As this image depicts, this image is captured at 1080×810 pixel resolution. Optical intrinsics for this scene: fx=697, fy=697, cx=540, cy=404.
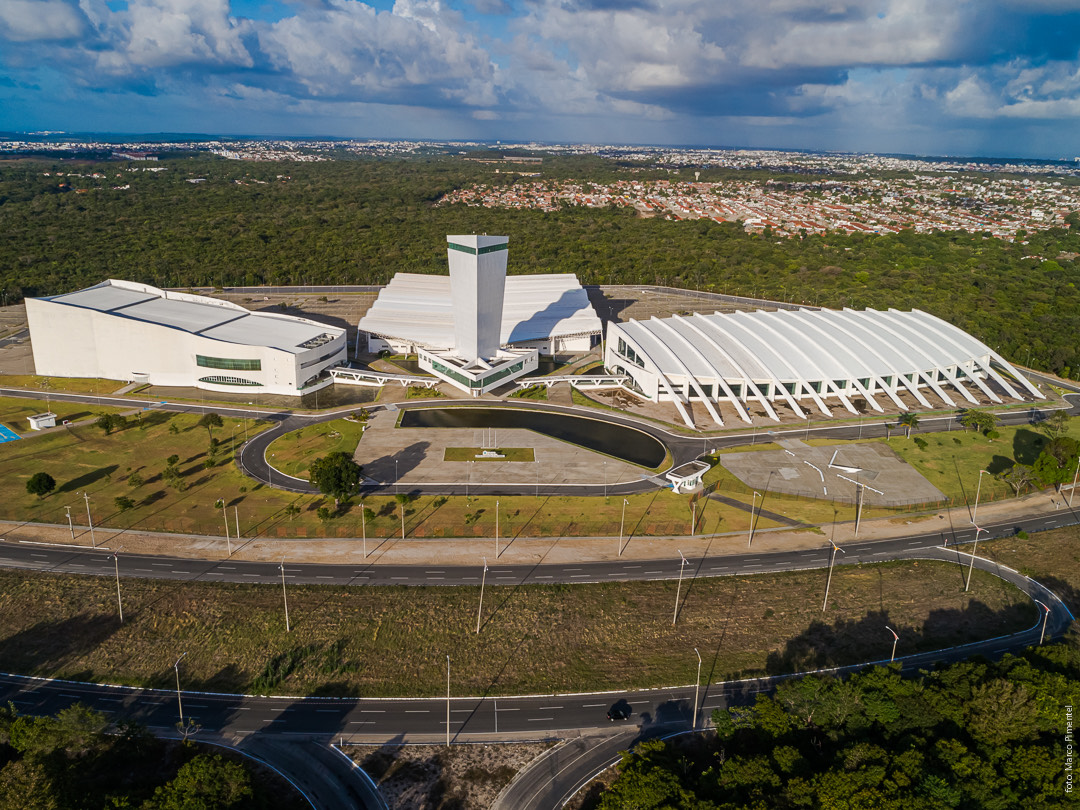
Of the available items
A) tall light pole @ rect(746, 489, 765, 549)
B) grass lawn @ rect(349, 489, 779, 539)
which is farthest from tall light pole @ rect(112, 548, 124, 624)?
tall light pole @ rect(746, 489, 765, 549)

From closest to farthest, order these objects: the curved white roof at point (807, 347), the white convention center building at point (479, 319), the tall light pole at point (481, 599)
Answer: the tall light pole at point (481, 599)
the white convention center building at point (479, 319)
the curved white roof at point (807, 347)

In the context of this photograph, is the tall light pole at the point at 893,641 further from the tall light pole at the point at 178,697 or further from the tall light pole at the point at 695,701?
the tall light pole at the point at 178,697

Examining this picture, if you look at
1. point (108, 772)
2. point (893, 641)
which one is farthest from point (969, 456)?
point (108, 772)

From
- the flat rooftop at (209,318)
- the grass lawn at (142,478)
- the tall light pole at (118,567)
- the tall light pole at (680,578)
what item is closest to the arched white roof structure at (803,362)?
the tall light pole at (680,578)

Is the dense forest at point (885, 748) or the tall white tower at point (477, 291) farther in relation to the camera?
the tall white tower at point (477, 291)

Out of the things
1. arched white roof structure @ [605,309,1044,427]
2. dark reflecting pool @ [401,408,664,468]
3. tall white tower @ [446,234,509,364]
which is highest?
tall white tower @ [446,234,509,364]

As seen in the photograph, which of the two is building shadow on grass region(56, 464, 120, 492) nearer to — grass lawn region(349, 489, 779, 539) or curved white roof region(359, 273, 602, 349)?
grass lawn region(349, 489, 779, 539)
